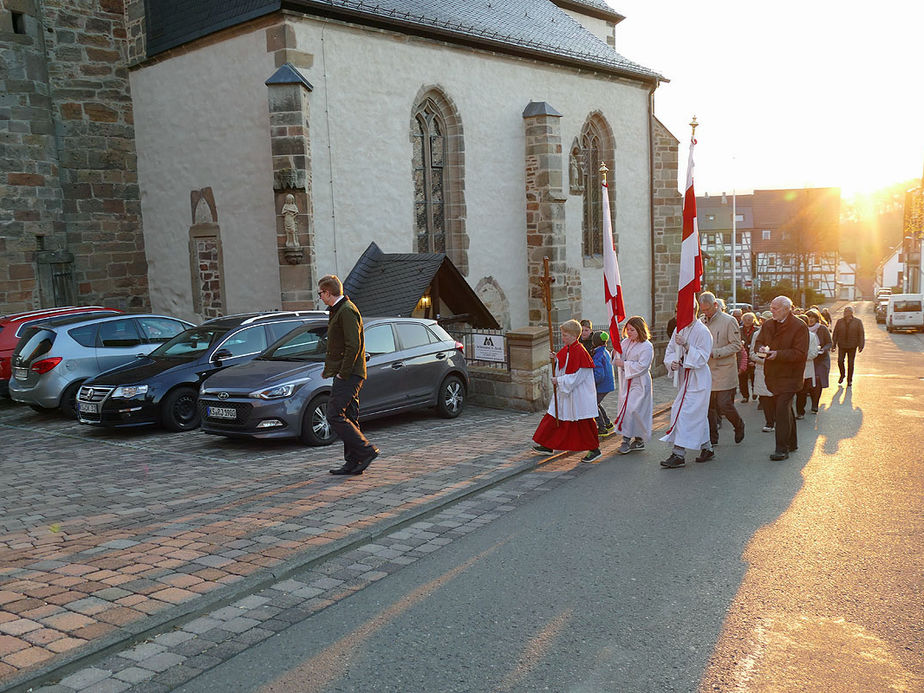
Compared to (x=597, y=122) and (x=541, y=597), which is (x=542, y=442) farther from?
(x=597, y=122)

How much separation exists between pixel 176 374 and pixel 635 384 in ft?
20.6

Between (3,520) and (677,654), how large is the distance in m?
5.79

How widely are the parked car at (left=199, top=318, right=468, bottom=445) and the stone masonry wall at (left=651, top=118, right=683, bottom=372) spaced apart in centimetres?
1532

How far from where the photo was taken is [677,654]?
403 cm

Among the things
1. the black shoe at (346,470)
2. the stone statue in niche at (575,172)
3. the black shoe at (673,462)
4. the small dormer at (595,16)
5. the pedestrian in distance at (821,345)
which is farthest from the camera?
the small dormer at (595,16)

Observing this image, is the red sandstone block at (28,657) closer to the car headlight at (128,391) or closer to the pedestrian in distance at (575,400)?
the pedestrian in distance at (575,400)

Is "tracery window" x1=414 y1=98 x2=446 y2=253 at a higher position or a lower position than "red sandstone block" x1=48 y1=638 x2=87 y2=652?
higher

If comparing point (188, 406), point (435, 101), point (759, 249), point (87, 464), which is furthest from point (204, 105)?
point (759, 249)

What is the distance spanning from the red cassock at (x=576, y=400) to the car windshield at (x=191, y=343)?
5427mm

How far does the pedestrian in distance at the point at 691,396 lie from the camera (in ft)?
28.3

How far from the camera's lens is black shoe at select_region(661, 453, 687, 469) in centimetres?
857

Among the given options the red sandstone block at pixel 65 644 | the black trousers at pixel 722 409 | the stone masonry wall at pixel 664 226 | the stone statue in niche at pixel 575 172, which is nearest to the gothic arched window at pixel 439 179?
the stone statue in niche at pixel 575 172

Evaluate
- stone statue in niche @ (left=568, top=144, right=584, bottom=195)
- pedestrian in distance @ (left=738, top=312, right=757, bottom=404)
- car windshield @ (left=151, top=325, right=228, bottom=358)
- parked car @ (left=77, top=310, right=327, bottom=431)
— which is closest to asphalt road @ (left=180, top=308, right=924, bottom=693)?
parked car @ (left=77, top=310, right=327, bottom=431)

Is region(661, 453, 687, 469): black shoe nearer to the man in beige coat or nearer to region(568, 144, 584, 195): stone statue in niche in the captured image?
the man in beige coat
